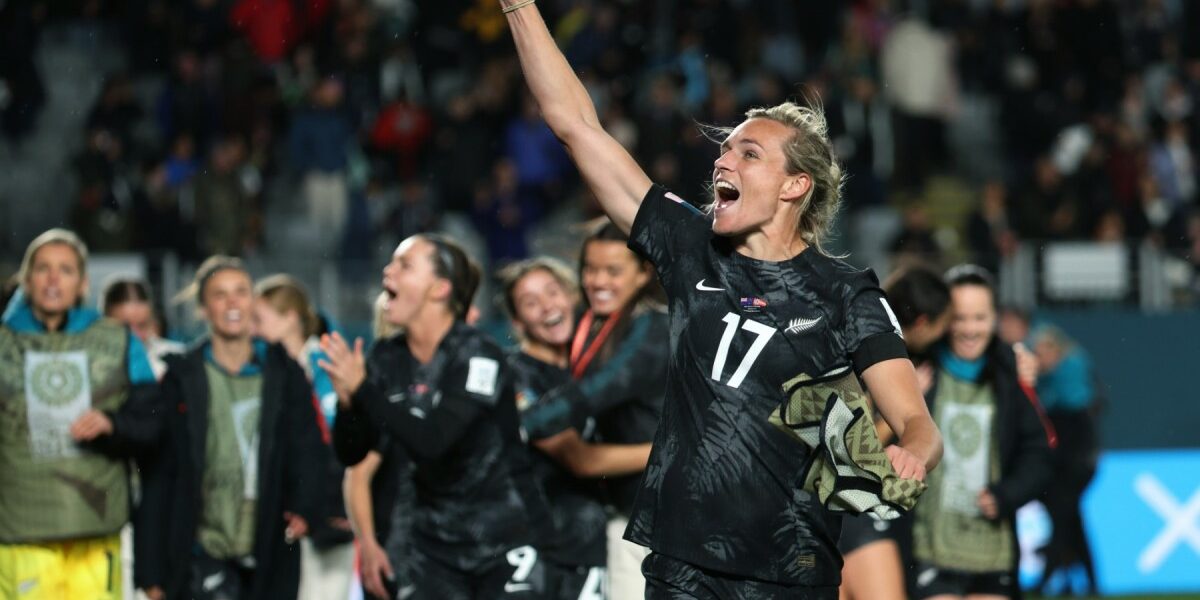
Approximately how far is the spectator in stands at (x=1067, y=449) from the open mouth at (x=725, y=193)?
8412 mm

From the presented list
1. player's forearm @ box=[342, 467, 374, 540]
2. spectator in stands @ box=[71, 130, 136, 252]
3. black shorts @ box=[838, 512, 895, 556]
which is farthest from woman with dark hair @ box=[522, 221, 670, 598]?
spectator in stands @ box=[71, 130, 136, 252]

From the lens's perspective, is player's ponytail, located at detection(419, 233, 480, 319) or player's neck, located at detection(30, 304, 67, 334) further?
player's neck, located at detection(30, 304, 67, 334)

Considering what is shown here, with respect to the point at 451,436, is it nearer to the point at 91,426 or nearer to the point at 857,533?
the point at 857,533

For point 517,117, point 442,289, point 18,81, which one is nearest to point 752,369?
point 442,289

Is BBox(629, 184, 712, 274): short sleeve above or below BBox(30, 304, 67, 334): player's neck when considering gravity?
below

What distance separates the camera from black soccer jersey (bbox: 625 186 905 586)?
4898 mm

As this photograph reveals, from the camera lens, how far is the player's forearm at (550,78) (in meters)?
5.35

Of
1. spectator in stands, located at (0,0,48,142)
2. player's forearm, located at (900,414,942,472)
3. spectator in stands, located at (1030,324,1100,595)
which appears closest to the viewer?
player's forearm, located at (900,414,942,472)

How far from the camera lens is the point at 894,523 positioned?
8008 mm

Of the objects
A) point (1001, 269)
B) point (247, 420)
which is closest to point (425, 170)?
point (1001, 269)

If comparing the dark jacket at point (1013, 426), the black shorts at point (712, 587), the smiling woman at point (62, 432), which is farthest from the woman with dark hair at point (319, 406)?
the black shorts at point (712, 587)

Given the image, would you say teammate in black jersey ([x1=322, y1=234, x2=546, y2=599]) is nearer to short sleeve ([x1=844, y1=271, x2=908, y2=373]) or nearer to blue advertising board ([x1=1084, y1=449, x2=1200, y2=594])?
short sleeve ([x1=844, y1=271, x2=908, y2=373])

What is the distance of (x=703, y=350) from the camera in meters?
5.01

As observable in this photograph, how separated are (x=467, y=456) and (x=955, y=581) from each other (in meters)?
2.61
